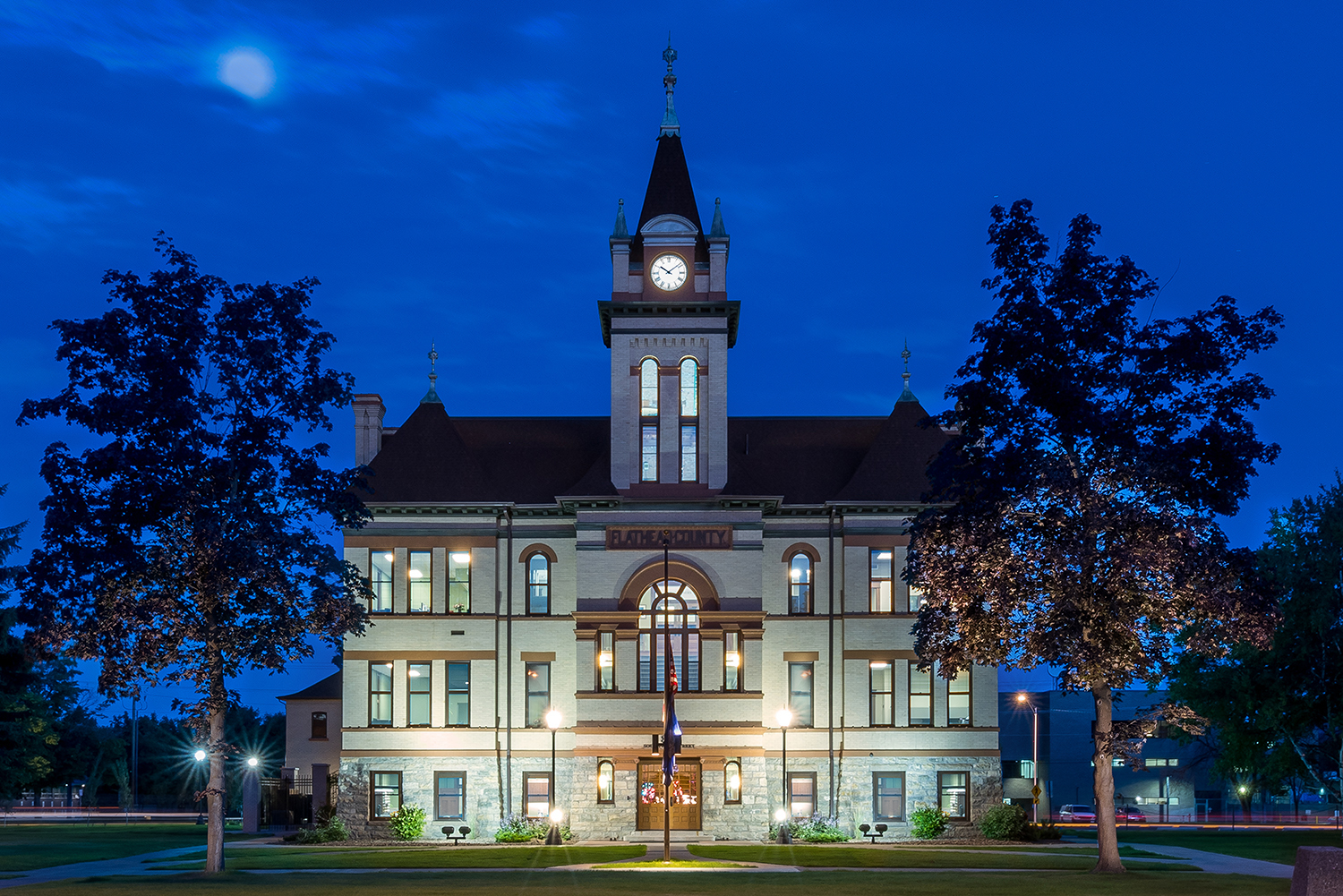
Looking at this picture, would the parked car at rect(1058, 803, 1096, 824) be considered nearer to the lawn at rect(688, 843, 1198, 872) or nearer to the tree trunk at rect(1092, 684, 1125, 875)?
the lawn at rect(688, 843, 1198, 872)

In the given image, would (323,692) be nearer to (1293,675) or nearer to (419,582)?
(419,582)

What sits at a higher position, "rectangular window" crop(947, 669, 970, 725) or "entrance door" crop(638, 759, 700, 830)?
"rectangular window" crop(947, 669, 970, 725)

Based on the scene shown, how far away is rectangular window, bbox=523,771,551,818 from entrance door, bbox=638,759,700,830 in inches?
140

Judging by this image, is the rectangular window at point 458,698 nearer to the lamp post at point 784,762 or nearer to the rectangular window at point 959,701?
the lamp post at point 784,762

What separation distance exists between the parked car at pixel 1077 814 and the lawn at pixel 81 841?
45.0 m

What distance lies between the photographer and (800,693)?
52938mm

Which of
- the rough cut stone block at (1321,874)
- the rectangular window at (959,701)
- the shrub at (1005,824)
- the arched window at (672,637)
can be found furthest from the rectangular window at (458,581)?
the rough cut stone block at (1321,874)

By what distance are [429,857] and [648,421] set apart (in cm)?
1808

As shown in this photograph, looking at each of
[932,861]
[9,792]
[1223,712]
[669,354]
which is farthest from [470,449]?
[1223,712]

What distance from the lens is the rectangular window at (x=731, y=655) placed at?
51.4 meters

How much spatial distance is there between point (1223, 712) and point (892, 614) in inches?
609

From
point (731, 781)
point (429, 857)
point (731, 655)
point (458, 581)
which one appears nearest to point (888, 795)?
point (731, 781)

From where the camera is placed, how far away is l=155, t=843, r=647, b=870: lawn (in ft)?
129

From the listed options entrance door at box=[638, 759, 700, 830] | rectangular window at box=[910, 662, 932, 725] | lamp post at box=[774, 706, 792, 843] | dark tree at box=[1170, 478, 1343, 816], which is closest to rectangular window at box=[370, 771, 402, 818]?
entrance door at box=[638, 759, 700, 830]
